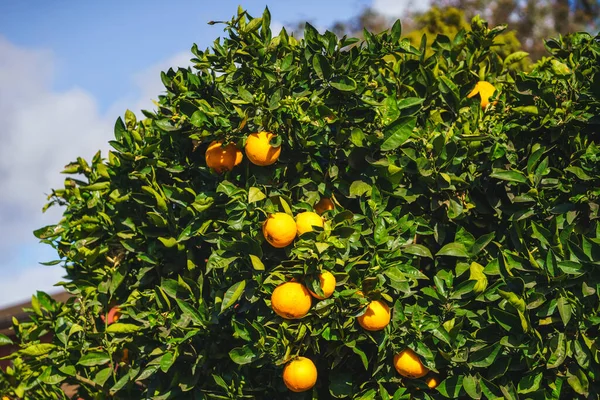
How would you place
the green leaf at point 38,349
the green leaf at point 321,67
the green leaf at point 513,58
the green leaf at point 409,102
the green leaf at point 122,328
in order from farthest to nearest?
the green leaf at point 513,58
the green leaf at point 38,349
the green leaf at point 122,328
the green leaf at point 409,102
the green leaf at point 321,67

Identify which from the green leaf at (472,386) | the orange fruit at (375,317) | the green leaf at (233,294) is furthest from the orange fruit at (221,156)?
the green leaf at (472,386)

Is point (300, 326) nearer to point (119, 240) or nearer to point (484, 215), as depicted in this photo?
point (484, 215)

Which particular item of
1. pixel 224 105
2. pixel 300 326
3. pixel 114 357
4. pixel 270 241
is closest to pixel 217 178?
pixel 224 105

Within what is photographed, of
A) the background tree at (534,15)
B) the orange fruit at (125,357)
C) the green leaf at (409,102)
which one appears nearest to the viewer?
the green leaf at (409,102)

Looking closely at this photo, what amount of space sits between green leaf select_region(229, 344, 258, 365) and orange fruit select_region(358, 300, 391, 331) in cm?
44

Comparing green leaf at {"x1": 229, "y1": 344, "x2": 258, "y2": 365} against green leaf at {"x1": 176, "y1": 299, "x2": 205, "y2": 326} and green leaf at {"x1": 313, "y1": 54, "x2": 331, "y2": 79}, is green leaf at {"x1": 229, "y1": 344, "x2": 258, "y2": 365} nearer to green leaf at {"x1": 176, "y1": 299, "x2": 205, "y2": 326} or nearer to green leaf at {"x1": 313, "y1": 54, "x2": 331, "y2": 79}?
green leaf at {"x1": 176, "y1": 299, "x2": 205, "y2": 326}

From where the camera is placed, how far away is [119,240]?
326cm

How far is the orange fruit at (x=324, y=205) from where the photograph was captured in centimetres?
277

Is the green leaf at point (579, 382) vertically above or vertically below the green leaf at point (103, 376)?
below

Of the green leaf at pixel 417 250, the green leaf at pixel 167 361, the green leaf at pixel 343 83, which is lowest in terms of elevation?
the green leaf at pixel 167 361

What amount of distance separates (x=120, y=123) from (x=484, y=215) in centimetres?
183

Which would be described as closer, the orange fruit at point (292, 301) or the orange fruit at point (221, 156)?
the orange fruit at point (292, 301)

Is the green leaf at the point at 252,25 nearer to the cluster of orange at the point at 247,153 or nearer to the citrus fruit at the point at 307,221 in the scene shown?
the cluster of orange at the point at 247,153

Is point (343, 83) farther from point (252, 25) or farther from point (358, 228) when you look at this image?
point (358, 228)
